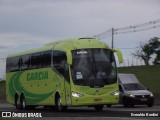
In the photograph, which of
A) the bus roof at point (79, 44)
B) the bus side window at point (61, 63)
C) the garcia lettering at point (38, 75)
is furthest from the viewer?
the garcia lettering at point (38, 75)

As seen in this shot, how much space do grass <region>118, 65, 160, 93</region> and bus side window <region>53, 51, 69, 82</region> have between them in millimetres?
26846

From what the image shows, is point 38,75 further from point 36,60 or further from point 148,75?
point 148,75

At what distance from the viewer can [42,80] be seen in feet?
106

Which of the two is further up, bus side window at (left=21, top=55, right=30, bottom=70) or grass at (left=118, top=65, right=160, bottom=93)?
bus side window at (left=21, top=55, right=30, bottom=70)

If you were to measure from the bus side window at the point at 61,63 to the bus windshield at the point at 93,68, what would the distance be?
1.75 feet

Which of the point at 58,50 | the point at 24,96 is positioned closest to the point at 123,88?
the point at 24,96

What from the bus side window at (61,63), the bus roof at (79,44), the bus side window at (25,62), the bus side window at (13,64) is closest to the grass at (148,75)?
the bus side window at (13,64)

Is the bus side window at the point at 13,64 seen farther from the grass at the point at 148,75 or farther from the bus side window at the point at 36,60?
the grass at the point at 148,75

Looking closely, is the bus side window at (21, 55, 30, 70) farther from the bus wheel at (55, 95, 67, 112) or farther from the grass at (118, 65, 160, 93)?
the grass at (118, 65, 160, 93)

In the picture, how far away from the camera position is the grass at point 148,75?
197 feet

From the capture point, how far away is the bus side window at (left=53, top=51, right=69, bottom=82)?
28.5 metres

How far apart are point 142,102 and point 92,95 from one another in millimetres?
9135

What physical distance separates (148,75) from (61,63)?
4310cm

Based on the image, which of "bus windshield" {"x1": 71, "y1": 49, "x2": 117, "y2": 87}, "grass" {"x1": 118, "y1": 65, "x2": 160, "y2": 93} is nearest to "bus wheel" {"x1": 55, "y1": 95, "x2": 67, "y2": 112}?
"bus windshield" {"x1": 71, "y1": 49, "x2": 117, "y2": 87}
